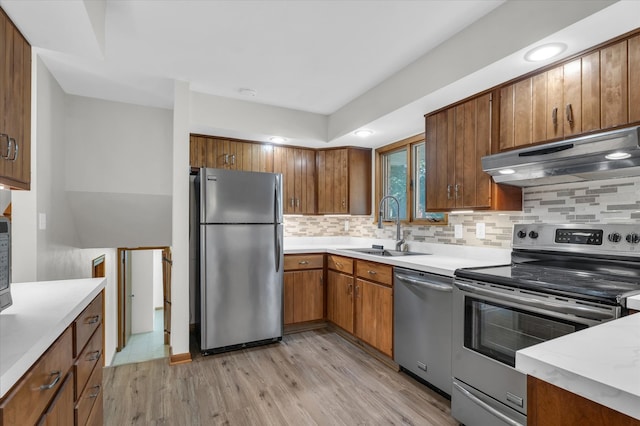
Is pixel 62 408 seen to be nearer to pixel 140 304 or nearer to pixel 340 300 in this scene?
pixel 340 300

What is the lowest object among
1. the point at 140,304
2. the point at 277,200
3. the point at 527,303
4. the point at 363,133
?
the point at 140,304

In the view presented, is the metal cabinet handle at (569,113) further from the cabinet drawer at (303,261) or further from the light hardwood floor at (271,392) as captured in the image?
the cabinet drawer at (303,261)

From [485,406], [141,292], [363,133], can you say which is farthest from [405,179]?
[141,292]

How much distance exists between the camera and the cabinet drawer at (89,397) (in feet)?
4.39

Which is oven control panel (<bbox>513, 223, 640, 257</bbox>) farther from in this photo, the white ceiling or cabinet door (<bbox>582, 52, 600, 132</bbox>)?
the white ceiling

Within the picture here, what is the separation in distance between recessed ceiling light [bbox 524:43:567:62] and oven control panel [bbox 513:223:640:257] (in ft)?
3.19

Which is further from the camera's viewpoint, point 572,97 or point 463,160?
point 463,160

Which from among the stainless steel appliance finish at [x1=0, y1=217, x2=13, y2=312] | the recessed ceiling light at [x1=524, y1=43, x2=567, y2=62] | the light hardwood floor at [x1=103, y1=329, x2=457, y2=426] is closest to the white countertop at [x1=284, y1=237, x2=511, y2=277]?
the light hardwood floor at [x1=103, y1=329, x2=457, y2=426]

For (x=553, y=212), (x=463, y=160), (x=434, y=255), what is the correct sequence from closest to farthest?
1. (x=553, y=212)
2. (x=463, y=160)
3. (x=434, y=255)

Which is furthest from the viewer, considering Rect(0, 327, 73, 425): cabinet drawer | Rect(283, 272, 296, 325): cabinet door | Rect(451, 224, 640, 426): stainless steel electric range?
Rect(283, 272, 296, 325): cabinet door

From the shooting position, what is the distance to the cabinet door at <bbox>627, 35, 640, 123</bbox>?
1535mm

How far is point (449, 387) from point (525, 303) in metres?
0.85

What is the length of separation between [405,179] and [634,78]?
6.98 ft

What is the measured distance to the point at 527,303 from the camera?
1603 millimetres
